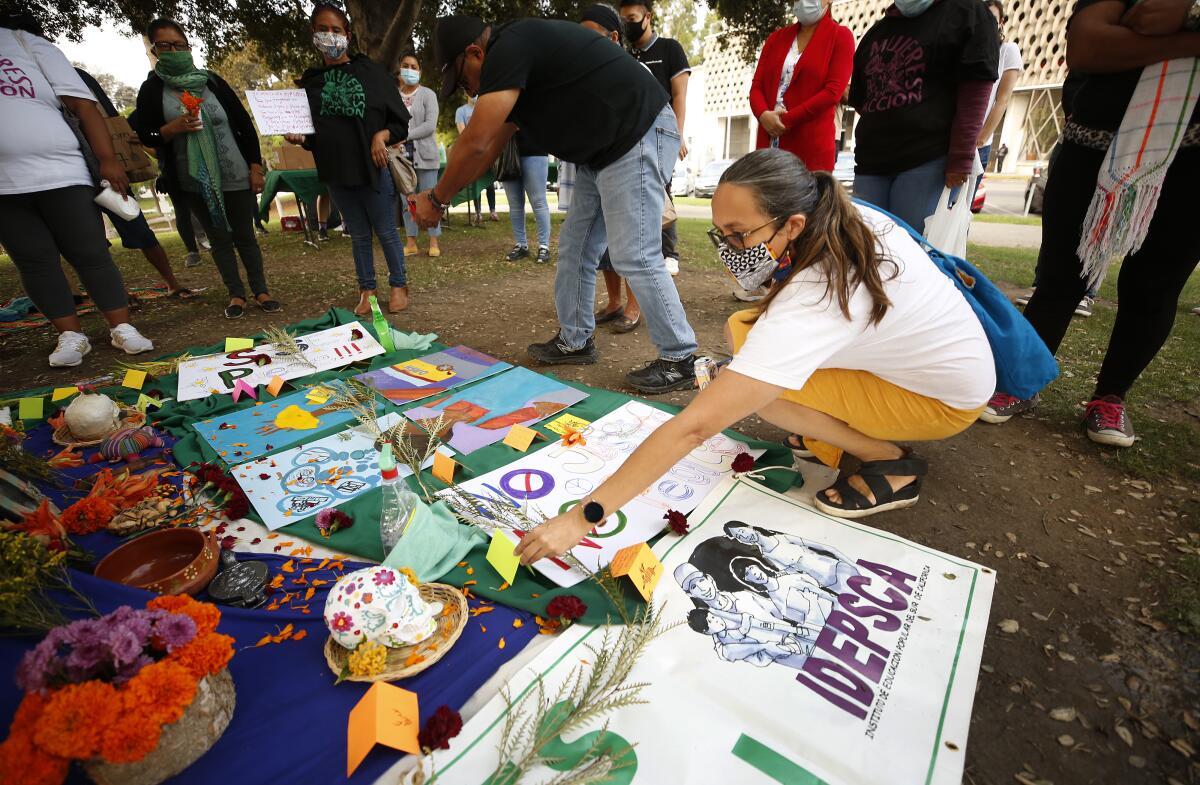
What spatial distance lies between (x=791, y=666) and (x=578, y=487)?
0.91 m

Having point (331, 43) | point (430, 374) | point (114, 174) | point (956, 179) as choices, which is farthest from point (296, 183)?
point (956, 179)

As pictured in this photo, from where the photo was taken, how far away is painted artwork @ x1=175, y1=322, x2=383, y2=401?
2707mm

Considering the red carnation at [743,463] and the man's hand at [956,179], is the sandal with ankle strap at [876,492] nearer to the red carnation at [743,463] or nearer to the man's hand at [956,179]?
the red carnation at [743,463]

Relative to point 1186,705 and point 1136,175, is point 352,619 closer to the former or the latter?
point 1186,705

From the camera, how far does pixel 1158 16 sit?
63.9 inches

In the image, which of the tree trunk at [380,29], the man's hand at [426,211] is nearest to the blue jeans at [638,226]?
the man's hand at [426,211]

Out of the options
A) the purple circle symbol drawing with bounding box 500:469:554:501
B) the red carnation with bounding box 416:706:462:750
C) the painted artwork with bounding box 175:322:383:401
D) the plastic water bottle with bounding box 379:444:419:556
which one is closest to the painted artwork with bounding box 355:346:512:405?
the painted artwork with bounding box 175:322:383:401

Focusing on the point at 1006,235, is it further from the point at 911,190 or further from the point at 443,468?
the point at 443,468

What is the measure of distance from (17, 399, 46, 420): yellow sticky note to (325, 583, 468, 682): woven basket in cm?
219

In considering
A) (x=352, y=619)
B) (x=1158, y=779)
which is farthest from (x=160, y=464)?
(x=1158, y=779)

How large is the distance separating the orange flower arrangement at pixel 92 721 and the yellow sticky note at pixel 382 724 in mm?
293

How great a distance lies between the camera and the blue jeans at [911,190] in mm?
2650

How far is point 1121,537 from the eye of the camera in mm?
1718

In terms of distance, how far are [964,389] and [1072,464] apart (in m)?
0.93
